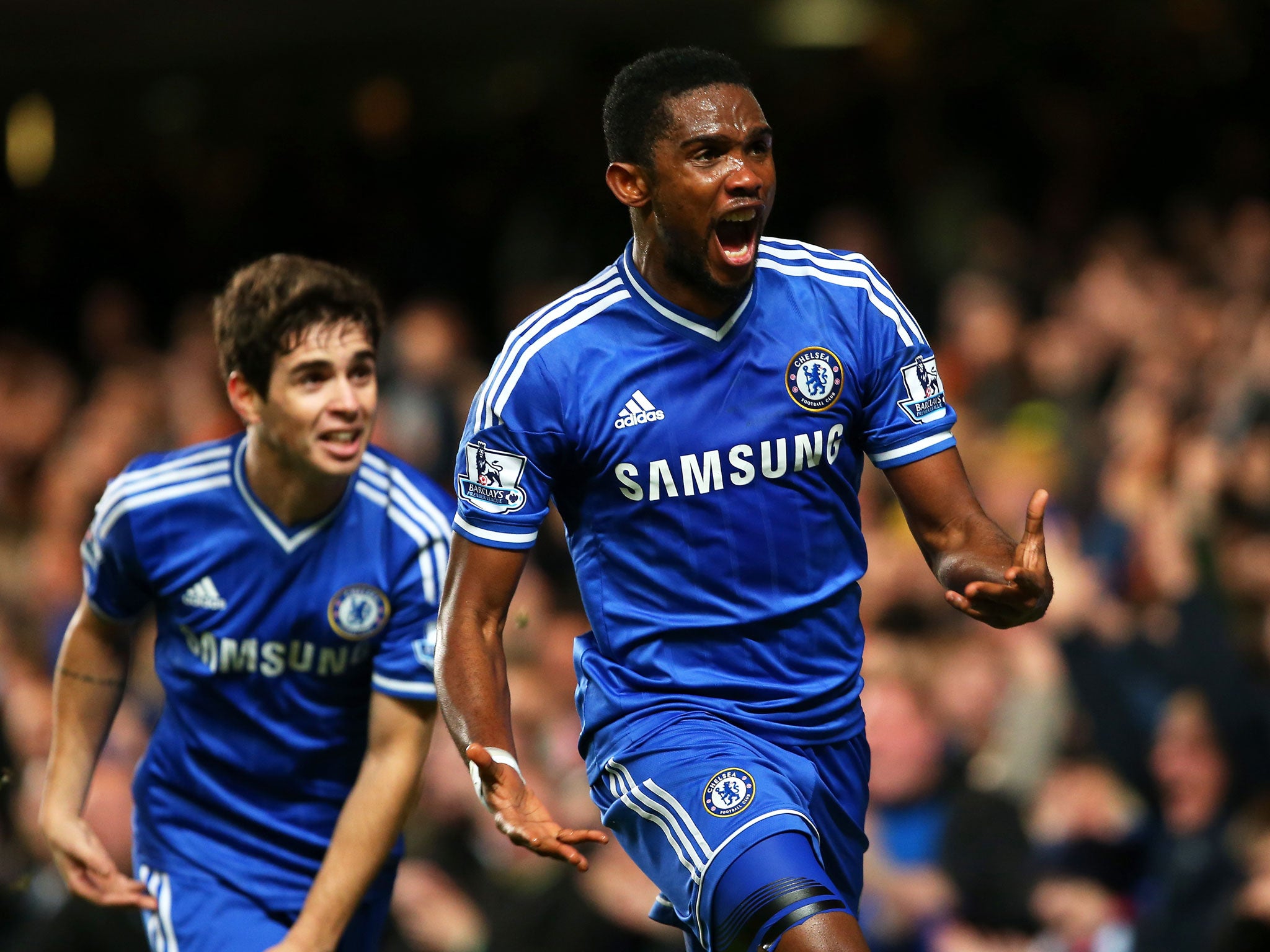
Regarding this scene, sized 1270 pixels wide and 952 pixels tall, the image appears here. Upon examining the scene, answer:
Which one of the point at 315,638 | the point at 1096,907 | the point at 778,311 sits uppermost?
the point at 778,311

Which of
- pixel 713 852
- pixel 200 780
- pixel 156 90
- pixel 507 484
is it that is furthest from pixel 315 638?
pixel 156 90

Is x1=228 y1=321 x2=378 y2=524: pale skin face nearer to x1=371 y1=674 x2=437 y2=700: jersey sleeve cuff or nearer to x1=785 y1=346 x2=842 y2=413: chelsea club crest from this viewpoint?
x1=371 y1=674 x2=437 y2=700: jersey sleeve cuff

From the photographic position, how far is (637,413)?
363 cm

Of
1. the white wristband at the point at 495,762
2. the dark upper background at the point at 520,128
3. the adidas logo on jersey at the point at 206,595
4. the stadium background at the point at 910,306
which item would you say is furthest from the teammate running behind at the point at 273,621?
the dark upper background at the point at 520,128

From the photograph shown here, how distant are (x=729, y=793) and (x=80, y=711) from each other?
1.99 meters

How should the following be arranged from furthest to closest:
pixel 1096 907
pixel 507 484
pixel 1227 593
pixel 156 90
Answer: pixel 156 90 → pixel 1227 593 → pixel 1096 907 → pixel 507 484

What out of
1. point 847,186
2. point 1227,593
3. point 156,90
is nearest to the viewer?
point 1227,593

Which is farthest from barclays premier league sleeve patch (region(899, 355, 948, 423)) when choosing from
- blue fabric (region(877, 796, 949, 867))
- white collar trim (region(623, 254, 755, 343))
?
blue fabric (region(877, 796, 949, 867))

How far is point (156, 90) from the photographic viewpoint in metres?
14.5

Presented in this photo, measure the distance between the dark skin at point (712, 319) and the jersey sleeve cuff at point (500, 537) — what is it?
0.01 metres

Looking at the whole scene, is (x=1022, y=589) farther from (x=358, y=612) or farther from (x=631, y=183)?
(x=358, y=612)

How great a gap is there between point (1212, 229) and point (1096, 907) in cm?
449

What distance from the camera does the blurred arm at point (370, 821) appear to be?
4211 millimetres

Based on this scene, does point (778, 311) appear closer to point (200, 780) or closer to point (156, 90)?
point (200, 780)
